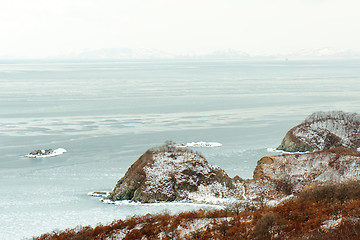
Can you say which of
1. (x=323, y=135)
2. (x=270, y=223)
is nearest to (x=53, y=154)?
(x=323, y=135)

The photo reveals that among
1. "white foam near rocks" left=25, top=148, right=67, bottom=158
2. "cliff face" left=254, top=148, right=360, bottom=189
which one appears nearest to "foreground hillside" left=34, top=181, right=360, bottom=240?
"cliff face" left=254, top=148, right=360, bottom=189

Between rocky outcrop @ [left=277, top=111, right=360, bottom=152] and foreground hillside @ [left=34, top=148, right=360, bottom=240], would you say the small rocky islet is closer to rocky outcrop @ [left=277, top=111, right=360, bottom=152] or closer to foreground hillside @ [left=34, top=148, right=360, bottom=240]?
foreground hillside @ [left=34, top=148, right=360, bottom=240]

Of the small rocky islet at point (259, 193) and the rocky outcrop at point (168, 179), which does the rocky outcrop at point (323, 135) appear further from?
the rocky outcrop at point (168, 179)

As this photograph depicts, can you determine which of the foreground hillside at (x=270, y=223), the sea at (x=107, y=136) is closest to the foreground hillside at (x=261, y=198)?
the foreground hillside at (x=270, y=223)

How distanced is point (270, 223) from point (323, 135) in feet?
151

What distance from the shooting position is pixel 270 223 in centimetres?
2205

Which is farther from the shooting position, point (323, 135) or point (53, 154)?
point (323, 135)

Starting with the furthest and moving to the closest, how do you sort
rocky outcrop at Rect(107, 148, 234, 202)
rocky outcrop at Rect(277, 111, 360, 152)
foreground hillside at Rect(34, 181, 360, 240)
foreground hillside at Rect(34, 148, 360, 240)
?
rocky outcrop at Rect(277, 111, 360, 152), rocky outcrop at Rect(107, 148, 234, 202), foreground hillside at Rect(34, 148, 360, 240), foreground hillside at Rect(34, 181, 360, 240)

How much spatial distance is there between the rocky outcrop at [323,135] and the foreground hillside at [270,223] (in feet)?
111

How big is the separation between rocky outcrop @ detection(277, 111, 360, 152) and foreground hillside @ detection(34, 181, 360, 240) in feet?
111

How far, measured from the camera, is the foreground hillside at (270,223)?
2085 cm

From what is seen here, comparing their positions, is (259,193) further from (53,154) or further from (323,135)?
(53,154)

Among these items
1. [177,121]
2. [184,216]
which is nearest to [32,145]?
[177,121]

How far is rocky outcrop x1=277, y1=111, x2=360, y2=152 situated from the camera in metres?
62.2
